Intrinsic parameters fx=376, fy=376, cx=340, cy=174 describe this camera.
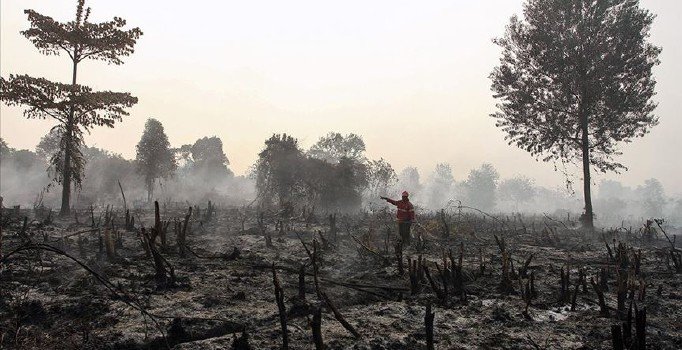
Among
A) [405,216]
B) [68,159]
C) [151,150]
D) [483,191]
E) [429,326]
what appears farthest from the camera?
[483,191]

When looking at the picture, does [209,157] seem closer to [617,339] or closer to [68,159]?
[68,159]

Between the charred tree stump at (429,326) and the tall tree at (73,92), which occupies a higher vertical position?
the tall tree at (73,92)

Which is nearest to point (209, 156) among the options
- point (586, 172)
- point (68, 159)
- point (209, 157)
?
point (209, 157)

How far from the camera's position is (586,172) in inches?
692

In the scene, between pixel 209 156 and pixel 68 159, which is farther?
pixel 209 156

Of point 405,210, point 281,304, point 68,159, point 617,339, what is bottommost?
point 617,339

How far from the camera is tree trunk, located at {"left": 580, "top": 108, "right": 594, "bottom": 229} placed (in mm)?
16867

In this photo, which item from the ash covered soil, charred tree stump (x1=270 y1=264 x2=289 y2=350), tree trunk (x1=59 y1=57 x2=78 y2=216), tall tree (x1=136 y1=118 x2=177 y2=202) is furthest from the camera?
tall tree (x1=136 y1=118 x2=177 y2=202)

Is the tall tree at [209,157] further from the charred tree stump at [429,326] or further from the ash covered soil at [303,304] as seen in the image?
the charred tree stump at [429,326]

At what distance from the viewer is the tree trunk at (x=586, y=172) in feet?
55.3

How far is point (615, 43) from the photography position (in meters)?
16.4

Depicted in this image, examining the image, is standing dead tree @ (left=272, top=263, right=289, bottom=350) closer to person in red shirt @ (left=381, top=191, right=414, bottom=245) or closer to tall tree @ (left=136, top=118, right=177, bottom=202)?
person in red shirt @ (left=381, top=191, right=414, bottom=245)

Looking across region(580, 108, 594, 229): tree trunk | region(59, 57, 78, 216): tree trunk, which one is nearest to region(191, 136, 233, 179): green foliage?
region(59, 57, 78, 216): tree trunk

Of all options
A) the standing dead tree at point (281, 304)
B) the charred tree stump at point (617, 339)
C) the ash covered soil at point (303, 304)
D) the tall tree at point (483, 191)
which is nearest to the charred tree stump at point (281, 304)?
the standing dead tree at point (281, 304)
